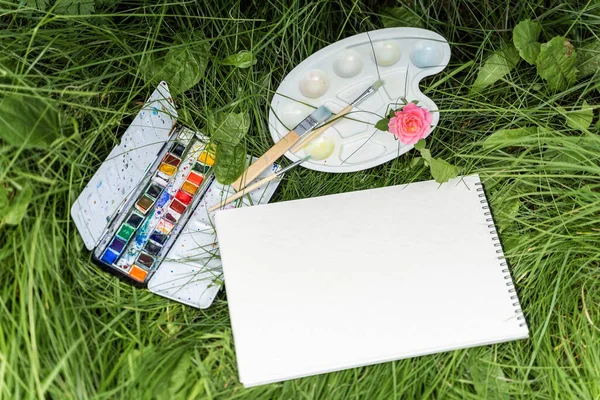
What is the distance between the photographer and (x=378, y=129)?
92 centimetres

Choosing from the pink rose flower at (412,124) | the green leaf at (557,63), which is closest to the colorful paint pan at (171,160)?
the pink rose flower at (412,124)

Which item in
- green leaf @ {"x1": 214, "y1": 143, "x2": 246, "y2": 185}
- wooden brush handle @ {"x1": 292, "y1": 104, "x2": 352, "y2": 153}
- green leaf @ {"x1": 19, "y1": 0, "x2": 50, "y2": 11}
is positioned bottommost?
wooden brush handle @ {"x1": 292, "y1": 104, "x2": 352, "y2": 153}

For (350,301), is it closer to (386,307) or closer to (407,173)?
(386,307)

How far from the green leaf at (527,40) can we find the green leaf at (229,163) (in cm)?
45

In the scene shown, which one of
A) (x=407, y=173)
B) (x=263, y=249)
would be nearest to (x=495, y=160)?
(x=407, y=173)

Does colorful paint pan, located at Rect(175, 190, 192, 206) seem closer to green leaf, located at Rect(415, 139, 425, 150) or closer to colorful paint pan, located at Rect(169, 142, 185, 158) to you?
colorful paint pan, located at Rect(169, 142, 185, 158)

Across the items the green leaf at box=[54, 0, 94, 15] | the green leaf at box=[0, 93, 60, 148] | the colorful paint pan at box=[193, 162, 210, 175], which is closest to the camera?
the green leaf at box=[0, 93, 60, 148]

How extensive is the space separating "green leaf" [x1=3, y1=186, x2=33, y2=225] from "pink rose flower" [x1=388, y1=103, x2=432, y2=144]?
503 millimetres

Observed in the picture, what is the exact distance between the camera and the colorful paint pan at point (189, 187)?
93 cm

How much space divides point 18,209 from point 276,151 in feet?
1.22

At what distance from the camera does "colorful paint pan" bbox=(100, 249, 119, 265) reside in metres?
0.87

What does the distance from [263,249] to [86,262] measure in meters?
0.26

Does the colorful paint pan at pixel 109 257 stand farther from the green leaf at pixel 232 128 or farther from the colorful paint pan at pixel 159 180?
the green leaf at pixel 232 128

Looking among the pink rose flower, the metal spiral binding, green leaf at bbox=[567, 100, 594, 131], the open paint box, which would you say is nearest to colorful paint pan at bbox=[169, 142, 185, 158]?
the open paint box
